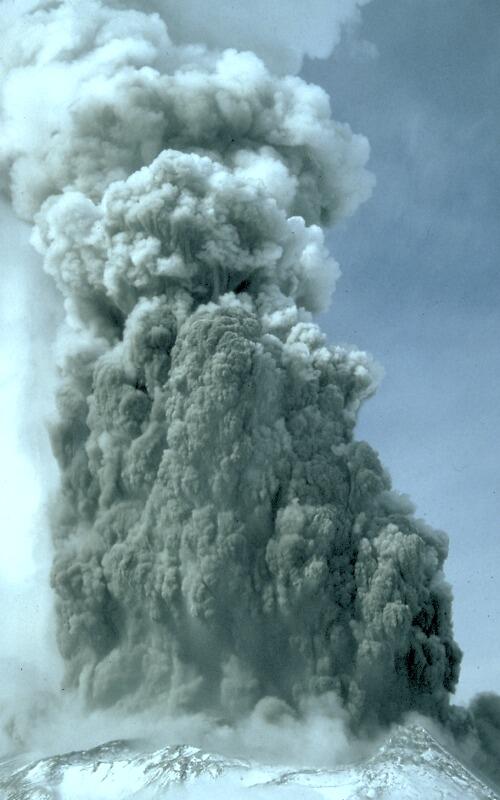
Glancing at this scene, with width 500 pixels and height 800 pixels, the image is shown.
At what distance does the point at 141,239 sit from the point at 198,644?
21.7 meters

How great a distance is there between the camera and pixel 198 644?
2418 inches

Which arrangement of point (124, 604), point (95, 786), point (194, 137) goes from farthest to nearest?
point (194, 137) < point (124, 604) < point (95, 786)

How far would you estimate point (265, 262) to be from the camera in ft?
217

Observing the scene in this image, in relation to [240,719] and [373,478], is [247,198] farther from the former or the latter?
[240,719]

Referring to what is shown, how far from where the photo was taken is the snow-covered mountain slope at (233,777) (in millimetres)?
57188

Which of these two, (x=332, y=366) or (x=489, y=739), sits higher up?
(x=332, y=366)

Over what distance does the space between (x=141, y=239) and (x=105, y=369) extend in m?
7.30

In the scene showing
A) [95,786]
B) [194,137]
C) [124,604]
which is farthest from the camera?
[194,137]

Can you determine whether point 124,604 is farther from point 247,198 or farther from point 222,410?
point 247,198

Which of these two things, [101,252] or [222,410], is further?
[101,252]

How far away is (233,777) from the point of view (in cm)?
5744

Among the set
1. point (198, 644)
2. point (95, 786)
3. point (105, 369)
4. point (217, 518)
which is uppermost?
point (105, 369)

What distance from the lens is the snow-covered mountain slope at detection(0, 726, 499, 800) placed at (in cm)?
5719

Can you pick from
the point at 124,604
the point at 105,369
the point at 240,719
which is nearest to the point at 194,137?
the point at 105,369
